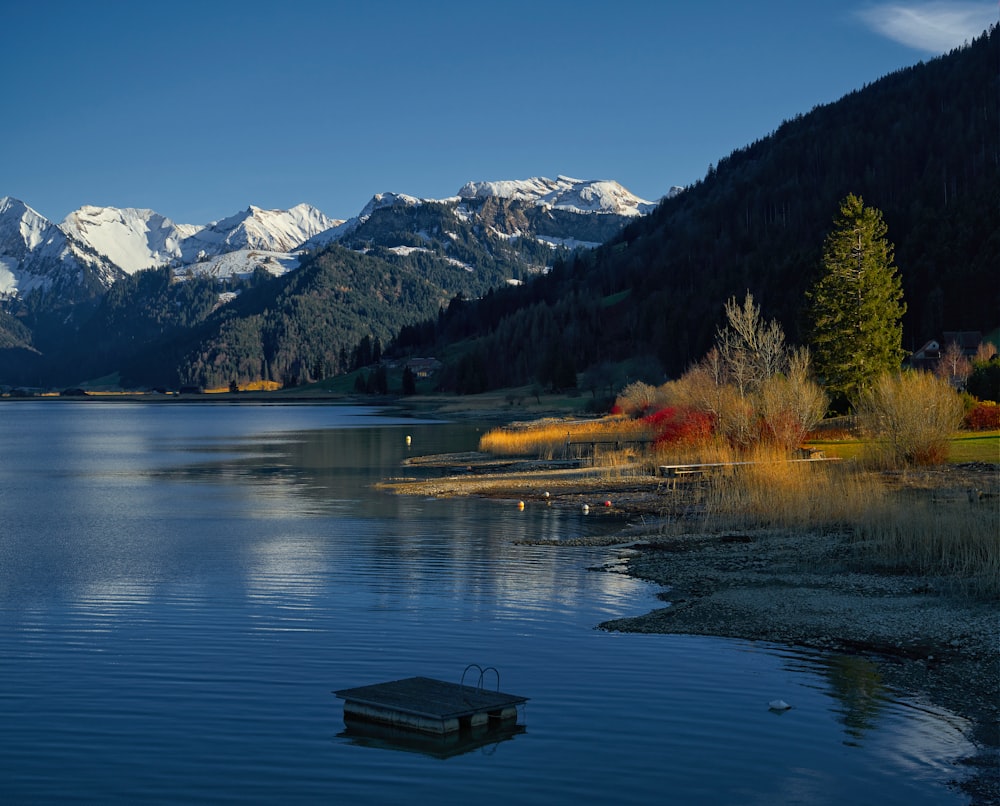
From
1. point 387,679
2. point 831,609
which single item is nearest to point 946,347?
point 831,609

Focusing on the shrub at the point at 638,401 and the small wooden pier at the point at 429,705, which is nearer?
the small wooden pier at the point at 429,705

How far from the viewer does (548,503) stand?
157 ft

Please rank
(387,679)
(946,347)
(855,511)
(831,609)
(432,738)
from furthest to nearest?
(946,347) < (855,511) < (831,609) < (387,679) < (432,738)

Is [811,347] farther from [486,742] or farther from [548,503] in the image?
[486,742]

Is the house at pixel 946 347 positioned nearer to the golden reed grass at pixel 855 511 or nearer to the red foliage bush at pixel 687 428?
the red foliage bush at pixel 687 428

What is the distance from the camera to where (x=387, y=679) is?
19328mm

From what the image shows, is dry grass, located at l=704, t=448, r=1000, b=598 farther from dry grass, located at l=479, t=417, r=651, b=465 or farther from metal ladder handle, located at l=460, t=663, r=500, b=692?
dry grass, located at l=479, t=417, r=651, b=465

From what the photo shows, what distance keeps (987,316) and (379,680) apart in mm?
131488

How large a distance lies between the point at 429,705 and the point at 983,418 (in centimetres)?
5379

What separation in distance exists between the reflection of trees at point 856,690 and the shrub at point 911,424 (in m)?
31.5

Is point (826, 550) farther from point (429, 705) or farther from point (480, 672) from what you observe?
point (429, 705)

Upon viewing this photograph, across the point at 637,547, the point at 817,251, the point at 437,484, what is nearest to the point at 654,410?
the point at 437,484

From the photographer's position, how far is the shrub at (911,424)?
1948 inches

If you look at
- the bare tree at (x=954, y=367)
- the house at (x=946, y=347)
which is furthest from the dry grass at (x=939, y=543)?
the house at (x=946, y=347)
